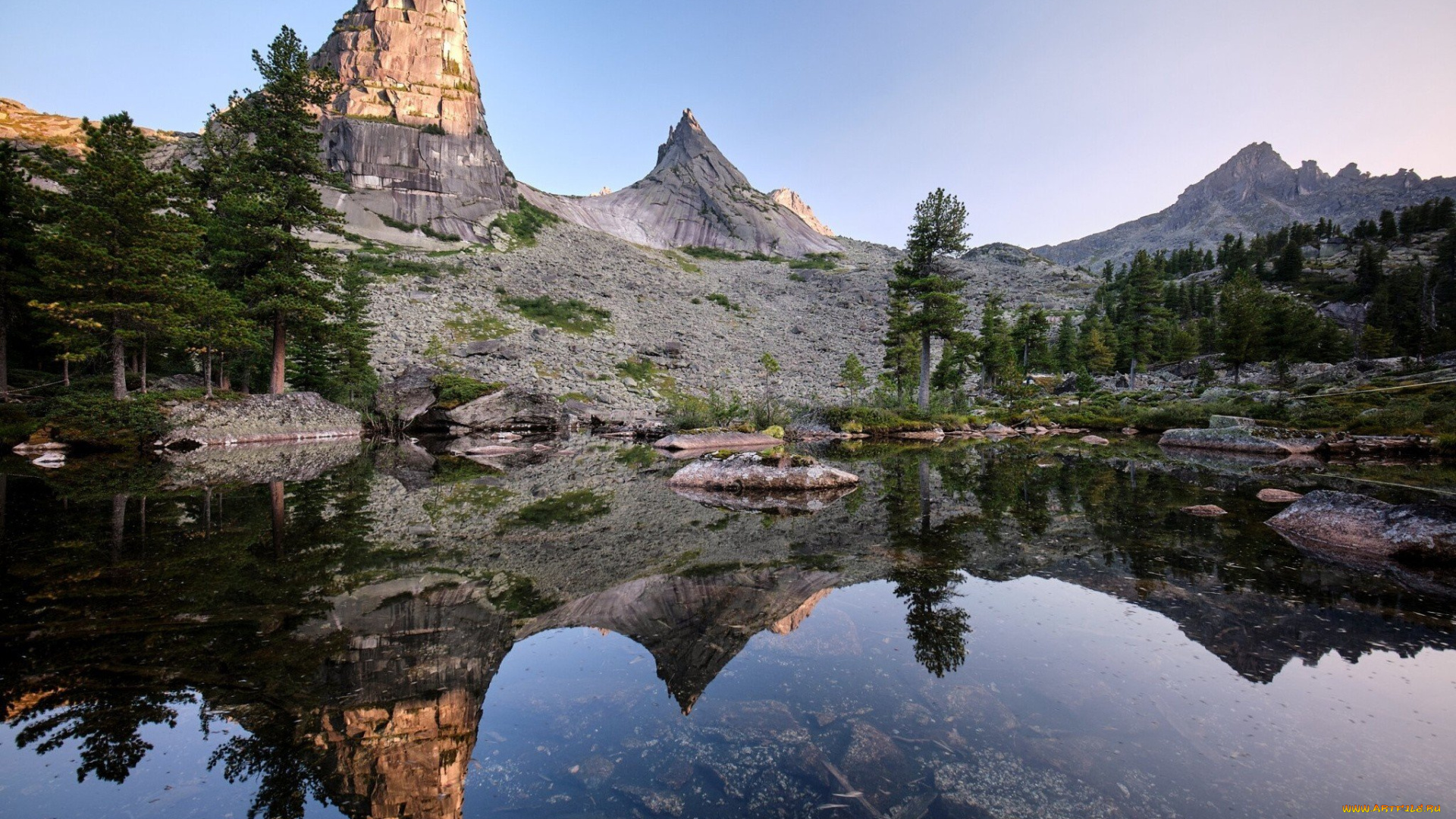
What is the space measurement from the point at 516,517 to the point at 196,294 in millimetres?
22596

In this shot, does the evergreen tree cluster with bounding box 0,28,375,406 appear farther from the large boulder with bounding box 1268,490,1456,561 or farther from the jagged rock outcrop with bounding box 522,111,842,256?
the jagged rock outcrop with bounding box 522,111,842,256

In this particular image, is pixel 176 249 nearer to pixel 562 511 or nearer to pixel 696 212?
pixel 562 511

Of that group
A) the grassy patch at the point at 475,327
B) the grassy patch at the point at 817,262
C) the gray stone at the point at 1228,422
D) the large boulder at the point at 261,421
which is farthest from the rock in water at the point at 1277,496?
the grassy patch at the point at 817,262

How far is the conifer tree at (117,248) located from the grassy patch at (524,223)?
58.7m

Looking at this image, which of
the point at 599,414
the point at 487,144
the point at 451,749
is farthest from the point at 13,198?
the point at 487,144

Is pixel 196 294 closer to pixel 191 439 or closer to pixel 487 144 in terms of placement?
pixel 191 439

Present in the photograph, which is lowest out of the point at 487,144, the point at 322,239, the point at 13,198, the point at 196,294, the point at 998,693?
the point at 998,693

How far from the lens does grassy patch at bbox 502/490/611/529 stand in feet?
32.1

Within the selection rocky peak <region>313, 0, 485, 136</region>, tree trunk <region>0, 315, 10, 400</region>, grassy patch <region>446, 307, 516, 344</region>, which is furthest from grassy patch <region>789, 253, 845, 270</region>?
tree trunk <region>0, 315, 10, 400</region>

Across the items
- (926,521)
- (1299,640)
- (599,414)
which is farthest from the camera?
(599,414)

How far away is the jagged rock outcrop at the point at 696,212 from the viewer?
4651 inches

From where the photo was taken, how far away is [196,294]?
22219 millimetres

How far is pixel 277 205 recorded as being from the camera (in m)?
25.0

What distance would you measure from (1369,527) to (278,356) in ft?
122
